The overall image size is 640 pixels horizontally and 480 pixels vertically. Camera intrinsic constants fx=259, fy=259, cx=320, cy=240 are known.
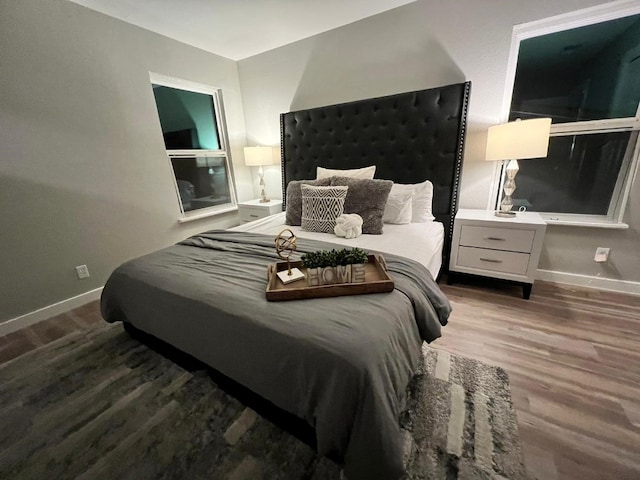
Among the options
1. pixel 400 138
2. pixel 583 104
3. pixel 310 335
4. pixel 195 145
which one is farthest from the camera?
pixel 195 145

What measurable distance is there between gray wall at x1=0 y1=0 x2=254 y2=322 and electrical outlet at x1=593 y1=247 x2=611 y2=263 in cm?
405

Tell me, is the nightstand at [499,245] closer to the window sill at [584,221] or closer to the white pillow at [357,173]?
the window sill at [584,221]

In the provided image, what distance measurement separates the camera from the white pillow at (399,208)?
7.25 feet

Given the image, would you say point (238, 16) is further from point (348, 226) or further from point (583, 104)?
point (583, 104)

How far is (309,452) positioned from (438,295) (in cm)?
92

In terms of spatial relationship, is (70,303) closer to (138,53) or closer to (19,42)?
(19,42)

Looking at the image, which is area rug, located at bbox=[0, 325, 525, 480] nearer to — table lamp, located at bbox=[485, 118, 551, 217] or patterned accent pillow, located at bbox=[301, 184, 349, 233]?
patterned accent pillow, located at bbox=[301, 184, 349, 233]

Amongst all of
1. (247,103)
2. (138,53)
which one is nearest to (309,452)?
(138,53)

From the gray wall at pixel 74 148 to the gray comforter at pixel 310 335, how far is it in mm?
1086

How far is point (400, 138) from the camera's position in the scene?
2.49 m

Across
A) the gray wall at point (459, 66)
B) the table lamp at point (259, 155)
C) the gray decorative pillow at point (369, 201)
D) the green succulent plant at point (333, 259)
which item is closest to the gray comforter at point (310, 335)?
the green succulent plant at point (333, 259)

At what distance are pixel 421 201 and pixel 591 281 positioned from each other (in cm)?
155

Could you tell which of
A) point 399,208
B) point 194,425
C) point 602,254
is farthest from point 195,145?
point 602,254

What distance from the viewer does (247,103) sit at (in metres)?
3.48
